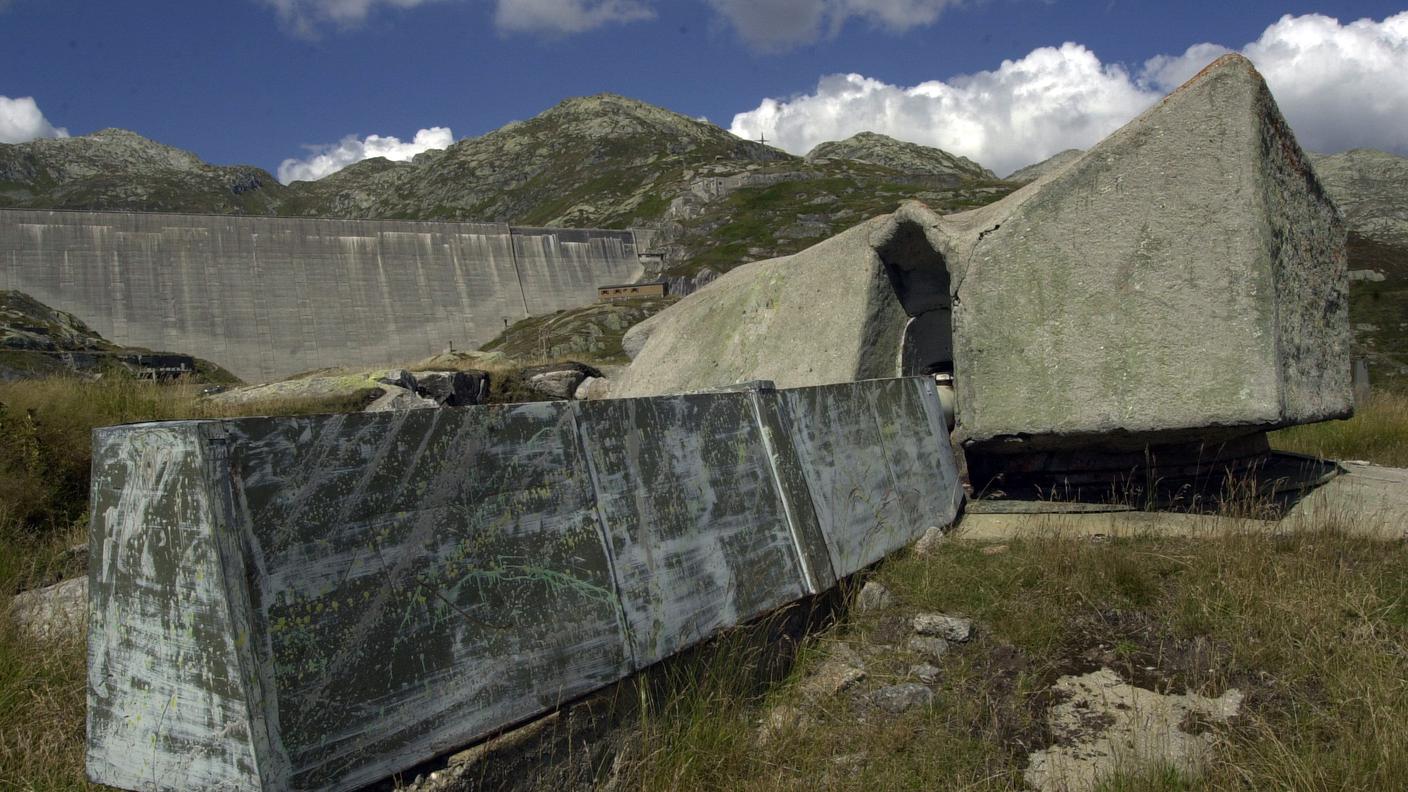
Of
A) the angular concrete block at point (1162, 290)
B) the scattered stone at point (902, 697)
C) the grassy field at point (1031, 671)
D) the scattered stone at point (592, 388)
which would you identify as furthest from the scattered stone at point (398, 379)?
the scattered stone at point (902, 697)

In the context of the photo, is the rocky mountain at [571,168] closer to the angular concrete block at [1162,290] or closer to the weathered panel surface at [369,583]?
the angular concrete block at [1162,290]

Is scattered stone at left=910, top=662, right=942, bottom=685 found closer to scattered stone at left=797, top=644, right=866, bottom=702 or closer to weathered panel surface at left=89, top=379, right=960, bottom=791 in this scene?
scattered stone at left=797, top=644, right=866, bottom=702

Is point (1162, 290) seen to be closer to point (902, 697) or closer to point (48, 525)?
point (902, 697)

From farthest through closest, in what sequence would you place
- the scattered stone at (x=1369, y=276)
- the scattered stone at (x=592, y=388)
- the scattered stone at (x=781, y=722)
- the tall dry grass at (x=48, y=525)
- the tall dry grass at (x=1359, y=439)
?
the scattered stone at (x=1369, y=276), the scattered stone at (x=592, y=388), the tall dry grass at (x=1359, y=439), the scattered stone at (x=781, y=722), the tall dry grass at (x=48, y=525)

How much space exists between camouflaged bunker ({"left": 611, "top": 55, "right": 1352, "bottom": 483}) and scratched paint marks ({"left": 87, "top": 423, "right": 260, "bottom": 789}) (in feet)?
13.8

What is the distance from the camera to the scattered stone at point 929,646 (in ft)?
10.7

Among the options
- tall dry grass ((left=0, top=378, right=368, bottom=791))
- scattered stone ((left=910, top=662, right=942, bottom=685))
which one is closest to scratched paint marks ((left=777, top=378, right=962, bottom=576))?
scattered stone ((left=910, top=662, right=942, bottom=685))

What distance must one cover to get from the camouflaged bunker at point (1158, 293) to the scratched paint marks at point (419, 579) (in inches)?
127

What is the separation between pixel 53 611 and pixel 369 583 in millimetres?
2196

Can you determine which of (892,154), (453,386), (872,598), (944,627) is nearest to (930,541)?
(872,598)

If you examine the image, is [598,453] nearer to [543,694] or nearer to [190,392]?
[543,694]

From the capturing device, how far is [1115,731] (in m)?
2.73

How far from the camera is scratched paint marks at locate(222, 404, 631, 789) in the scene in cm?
183

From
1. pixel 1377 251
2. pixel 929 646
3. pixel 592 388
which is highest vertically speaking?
pixel 592 388
